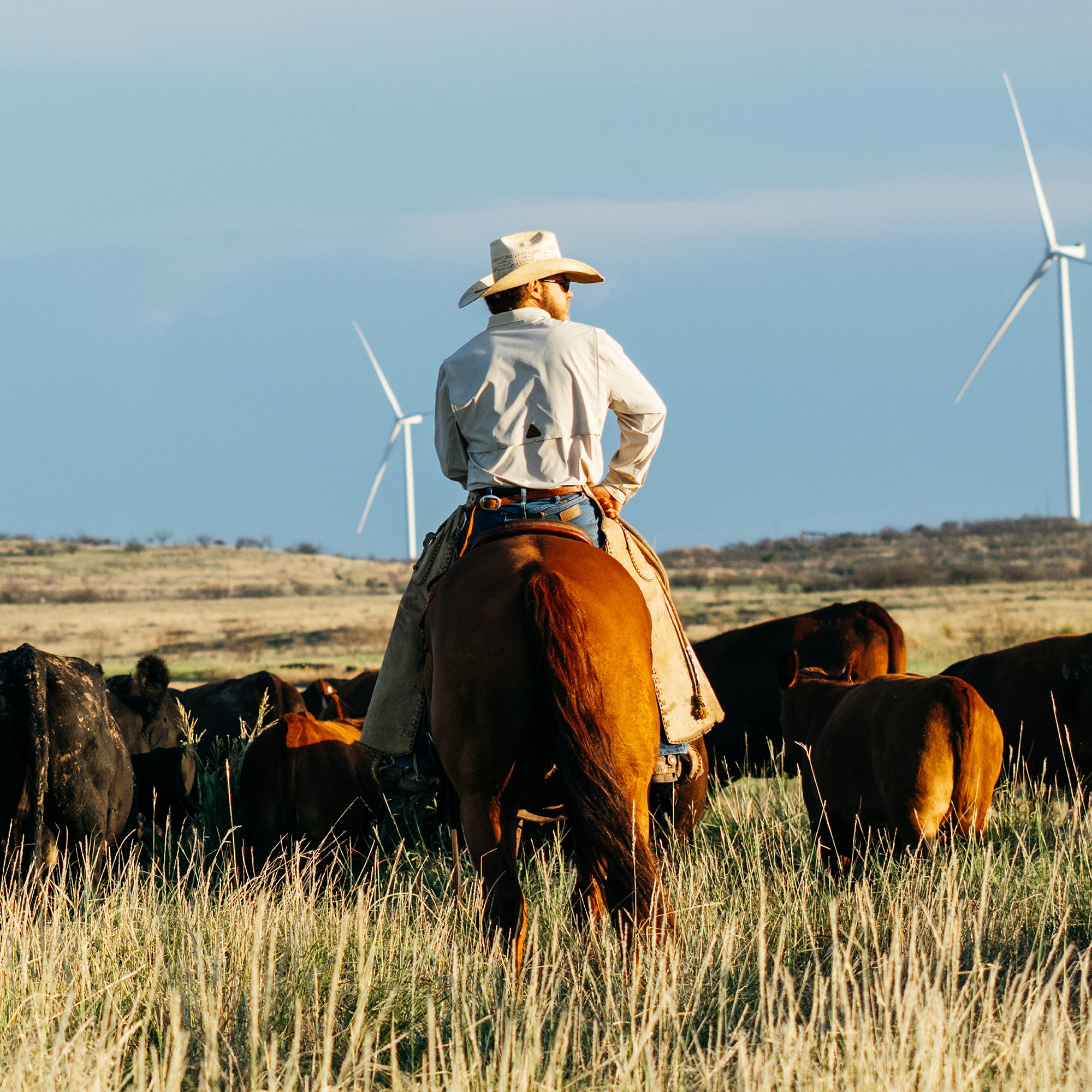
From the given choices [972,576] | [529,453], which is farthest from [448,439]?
[972,576]

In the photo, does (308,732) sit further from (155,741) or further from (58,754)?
(155,741)

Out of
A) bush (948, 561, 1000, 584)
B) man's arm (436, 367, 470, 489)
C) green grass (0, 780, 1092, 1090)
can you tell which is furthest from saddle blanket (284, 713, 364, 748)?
bush (948, 561, 1000, 584)

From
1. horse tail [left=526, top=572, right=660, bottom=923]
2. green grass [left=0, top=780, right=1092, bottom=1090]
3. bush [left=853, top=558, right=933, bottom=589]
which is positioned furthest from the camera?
bush [left=853, top=558, right=933, bottom=589]

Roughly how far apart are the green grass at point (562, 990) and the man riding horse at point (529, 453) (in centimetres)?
83

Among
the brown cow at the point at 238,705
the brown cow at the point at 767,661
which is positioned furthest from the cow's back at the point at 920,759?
the brown cow at the point at 238,705

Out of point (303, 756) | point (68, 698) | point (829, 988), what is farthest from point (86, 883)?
point (829, 988)

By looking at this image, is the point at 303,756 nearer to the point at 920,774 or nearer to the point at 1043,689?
the point at 920,774

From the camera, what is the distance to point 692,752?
5613 mm

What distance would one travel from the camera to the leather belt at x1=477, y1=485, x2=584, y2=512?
5.38 metres

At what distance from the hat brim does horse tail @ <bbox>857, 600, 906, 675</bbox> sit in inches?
216

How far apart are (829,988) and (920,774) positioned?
6.80ft

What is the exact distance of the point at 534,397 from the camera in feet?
17.7

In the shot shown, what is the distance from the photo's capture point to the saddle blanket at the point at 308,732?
7617 millimetres

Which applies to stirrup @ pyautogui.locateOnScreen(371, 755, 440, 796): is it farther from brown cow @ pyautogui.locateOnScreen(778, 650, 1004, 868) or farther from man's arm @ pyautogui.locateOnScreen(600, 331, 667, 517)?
brown cow @ pyautogui.locateOnScreen(778, 650, 1004, 868)
